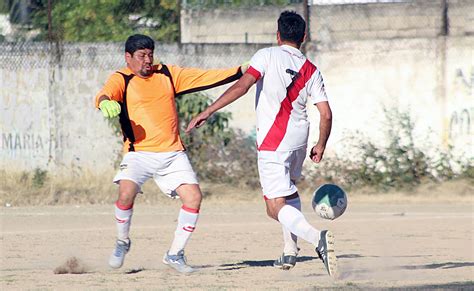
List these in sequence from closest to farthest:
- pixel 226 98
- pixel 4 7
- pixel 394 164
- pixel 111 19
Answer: pixel 226 98 < pixel 394 164 < pixel 111 19 < pixel 4 7

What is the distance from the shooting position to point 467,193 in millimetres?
17062

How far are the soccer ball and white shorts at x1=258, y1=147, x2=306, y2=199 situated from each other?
304 mm

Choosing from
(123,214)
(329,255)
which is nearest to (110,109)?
(123,214)

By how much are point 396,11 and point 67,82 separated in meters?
5.71

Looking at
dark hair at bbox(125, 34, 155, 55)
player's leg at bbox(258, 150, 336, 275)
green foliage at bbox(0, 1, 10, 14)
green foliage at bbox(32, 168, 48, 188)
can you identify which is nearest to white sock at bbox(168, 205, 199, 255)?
player's leg at bbox(258, 150, 336, 275)

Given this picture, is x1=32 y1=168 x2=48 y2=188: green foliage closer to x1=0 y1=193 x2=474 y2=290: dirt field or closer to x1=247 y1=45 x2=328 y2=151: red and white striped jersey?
x1=0 y1=193 x2=474 y2=290: dirt field

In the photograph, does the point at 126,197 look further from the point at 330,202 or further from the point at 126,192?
the point at 330,202

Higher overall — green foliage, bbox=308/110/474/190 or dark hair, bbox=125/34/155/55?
dark hair, bbox=125/34/155/55

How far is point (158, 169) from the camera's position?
9.27 m

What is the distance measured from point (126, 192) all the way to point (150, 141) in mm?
471

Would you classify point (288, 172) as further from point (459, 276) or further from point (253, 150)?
point (253, 150)

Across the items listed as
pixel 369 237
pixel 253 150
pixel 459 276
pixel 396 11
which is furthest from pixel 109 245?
pixel 396 11

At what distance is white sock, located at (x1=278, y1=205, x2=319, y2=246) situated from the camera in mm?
8398

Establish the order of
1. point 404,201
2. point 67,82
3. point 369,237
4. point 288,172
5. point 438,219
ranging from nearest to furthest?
point 288,172, point 369,237, point 438,219, point 404,201, point 67,82
